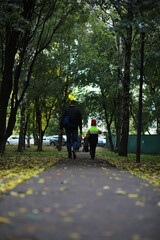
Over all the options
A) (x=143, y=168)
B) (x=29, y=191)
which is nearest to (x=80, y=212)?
(x=29, y=191)

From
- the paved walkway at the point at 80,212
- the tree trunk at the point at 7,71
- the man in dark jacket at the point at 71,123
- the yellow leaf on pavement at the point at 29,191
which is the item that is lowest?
the paved walkway at the point at 80,212

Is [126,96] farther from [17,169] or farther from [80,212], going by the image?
[80,212]

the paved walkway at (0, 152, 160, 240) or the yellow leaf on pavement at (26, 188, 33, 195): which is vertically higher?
the yellow leaf on pavement at (26, 188, 33, 195)

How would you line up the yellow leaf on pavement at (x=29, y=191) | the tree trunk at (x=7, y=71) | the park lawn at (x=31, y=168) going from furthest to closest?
1. the tree trunk at (x=7, y=71)
2. the park lawn at (x=31, y=168)
3. the yellow leaf on pavement at (x=29, y=191)

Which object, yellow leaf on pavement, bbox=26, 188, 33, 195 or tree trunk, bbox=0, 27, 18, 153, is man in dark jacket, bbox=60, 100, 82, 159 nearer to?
tree trunk, bbox=0, 27, 18, 153

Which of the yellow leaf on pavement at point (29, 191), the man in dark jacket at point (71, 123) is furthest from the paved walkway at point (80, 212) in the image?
the man in dark jacket at point (71, 123)

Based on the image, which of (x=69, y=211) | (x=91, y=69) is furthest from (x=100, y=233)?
(x=91, y=69)

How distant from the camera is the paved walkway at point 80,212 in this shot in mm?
2855

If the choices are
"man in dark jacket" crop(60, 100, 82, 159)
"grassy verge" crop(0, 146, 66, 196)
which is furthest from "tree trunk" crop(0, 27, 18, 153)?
"man in dark jacket" crop(60, 100, 82, 159)

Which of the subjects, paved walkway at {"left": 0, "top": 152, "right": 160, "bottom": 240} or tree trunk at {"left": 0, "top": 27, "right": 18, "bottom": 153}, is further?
tree trunk at {"left": 0, "top": 27, "right": 18, "bottom": 153}

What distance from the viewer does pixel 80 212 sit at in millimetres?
3619

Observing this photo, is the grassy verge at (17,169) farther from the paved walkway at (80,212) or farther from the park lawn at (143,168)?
the park lawn at (143,168)

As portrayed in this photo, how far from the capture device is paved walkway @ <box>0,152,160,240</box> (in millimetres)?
2855

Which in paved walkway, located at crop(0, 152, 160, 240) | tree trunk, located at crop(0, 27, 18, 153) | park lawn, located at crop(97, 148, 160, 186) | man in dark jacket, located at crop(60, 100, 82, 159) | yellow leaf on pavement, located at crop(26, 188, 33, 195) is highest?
tree trunk, located at crop(0, 27, 18, 153)
